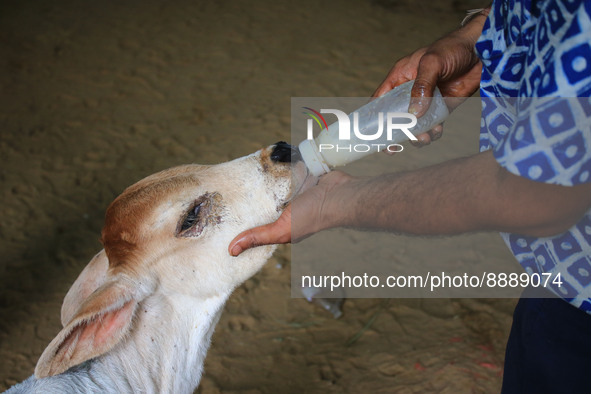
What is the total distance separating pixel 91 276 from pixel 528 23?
1.89 m

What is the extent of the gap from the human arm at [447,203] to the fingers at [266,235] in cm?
1

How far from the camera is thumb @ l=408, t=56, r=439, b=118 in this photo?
1.93 metres

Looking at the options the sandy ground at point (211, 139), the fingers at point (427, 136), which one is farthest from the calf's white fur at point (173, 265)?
the sandy ground at point (211, 139)

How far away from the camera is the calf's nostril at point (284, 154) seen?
2.25 meters

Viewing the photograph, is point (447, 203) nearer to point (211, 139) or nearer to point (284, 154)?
point (284, 154)

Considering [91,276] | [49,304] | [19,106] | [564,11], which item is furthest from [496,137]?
[19,106]

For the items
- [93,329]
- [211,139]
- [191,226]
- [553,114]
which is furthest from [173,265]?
[211,139]

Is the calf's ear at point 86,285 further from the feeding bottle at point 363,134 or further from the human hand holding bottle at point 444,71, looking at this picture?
the human hand holding bottle at point 444,71

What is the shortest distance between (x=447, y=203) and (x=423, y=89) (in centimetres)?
56

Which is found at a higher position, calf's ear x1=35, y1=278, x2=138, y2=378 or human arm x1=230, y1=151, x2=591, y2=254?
human arm x1=230, y1=151, x2=591, y2=254

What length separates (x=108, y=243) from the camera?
2.23m

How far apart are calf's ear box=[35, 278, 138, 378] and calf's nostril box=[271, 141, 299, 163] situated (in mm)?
745

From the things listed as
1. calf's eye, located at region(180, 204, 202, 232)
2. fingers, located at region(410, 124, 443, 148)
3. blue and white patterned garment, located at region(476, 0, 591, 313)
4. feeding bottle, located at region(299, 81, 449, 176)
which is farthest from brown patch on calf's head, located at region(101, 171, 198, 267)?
blue and white patterned garment, located at region(476, 0, 591, 313)

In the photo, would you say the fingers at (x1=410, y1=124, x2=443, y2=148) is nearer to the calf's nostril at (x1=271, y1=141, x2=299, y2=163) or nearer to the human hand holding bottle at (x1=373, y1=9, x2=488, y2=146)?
the human hand holding bottle at (x1=373, y1=9, x2=488, y2=146)
